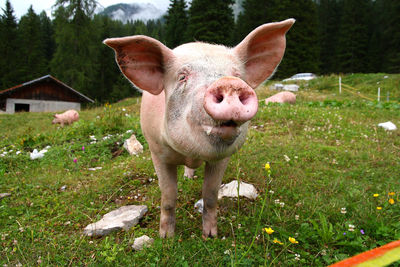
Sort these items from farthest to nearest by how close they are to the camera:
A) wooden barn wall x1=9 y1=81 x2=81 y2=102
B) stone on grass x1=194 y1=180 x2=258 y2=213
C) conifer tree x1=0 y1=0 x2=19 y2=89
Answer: conifer tree x1=0 y1=0 x2=19 y2=89
wooden barn wall x1=9 y1=81 x2=81 y2=102
stone on grass x1=194 y1=180 x2=258 y2=213

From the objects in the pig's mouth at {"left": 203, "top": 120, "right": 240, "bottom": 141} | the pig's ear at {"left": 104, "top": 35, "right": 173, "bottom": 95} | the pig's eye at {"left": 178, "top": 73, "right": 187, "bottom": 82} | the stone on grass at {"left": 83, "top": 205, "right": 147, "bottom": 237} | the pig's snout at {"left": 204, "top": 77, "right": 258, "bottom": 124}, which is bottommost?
the stone on grass at {"left": 83, "top": 205, "right": 147, "bottom": 237}

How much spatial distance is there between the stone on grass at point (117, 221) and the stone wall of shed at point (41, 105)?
24152 millimetres

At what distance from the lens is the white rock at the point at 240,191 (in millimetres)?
3196

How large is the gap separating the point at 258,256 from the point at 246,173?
6.00 feet

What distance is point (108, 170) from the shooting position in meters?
4.43

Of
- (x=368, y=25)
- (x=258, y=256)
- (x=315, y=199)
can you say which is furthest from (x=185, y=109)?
(x=368, y=25)

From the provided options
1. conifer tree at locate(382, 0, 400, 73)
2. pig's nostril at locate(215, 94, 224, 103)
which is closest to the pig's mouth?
pig's nostril at locate(215, 94, 224, 103)

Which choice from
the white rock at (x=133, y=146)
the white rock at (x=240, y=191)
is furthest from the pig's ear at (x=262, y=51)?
the white rock at (x=133, y=146)

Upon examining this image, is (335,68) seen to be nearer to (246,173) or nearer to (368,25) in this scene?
(368,25)

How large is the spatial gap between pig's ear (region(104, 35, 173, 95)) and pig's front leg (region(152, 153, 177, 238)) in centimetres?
78

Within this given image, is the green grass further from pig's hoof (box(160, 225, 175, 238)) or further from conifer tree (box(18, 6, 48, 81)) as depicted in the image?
conifer tree (box(18, 6, 48, 81))

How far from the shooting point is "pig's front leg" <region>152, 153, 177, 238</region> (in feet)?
8.43

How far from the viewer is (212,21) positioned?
31.0 meters

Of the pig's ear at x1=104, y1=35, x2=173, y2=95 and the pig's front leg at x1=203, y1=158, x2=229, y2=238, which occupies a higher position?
the pig's ear at x1=104, y1=35, x2=173, y2=95
